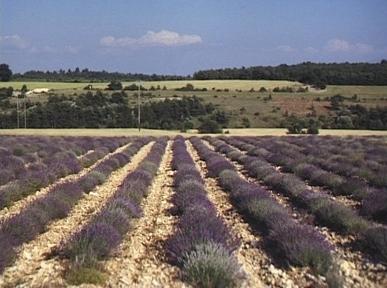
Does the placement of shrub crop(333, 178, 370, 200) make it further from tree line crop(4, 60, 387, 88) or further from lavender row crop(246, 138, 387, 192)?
tree line crop(4, 60, 387, 88)

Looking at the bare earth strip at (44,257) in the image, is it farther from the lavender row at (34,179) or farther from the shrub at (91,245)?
the lavender row at (34,179)

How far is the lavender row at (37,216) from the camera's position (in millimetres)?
8127

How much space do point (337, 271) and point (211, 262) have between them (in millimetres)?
1610

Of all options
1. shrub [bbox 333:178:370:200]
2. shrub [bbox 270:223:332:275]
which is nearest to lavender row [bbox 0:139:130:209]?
shrub [bbox 270:223:332:275]

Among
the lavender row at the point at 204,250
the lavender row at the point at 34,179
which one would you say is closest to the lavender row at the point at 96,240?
the lavender row at the point at 204,250

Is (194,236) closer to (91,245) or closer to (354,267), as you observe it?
(91,245)

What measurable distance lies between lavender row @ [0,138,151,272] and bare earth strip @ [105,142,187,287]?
4.75 feet

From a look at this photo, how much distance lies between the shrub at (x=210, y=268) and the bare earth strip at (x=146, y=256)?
21cm

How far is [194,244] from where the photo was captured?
7781 millimetres

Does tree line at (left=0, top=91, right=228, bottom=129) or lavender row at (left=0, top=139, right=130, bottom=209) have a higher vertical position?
lavender row at (left=0, top=139, right=130, bottom=209)

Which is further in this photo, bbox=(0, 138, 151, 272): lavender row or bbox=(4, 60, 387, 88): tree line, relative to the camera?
bbox=(4, 60, 387, 88): tree line

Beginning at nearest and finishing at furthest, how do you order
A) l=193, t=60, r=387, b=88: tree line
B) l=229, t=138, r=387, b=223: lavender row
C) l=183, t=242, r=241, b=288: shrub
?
l=183, t=242, r=241, b=288: shrub
l=229, t=138, r=387, b=223: lavender row
l=193, t=60, r=387, b=88: tree line

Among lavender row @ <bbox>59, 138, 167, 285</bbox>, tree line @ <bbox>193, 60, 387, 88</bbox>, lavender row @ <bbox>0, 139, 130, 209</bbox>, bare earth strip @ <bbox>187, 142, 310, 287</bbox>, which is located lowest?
lavender row @ <bbox>0, 139, 130, 209</bbox>

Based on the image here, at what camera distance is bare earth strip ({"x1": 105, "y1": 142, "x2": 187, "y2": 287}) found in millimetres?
7227
